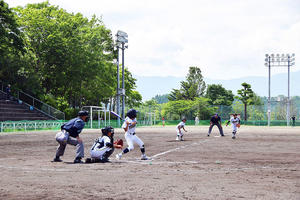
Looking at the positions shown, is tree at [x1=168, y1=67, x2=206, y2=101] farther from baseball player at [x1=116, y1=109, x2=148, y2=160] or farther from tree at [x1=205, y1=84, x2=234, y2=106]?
baseball player at [x1=116, y1=109, x2=148, y2=160]

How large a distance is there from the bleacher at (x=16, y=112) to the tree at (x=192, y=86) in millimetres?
69586

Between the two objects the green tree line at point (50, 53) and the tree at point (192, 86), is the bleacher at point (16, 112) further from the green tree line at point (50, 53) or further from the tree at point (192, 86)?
the tree at point (192, 86)

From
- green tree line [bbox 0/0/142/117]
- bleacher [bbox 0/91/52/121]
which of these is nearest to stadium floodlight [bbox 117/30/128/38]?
green tree line [bbox 0/0/142/117]

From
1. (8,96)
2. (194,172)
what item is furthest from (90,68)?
(194,172)

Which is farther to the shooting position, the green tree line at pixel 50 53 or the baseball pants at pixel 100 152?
the green tree line at pixel 50 53

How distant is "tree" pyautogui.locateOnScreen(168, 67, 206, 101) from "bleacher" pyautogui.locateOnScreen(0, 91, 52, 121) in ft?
228

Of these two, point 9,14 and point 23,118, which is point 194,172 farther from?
point 9,14

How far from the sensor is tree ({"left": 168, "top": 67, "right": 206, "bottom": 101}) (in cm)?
11019

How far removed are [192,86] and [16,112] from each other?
73343 mm

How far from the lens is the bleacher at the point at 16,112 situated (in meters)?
40.1

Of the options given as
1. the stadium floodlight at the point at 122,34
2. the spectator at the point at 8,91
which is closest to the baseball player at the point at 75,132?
the spectator at the point at 8,91

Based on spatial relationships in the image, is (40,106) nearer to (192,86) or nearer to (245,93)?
(245,93)

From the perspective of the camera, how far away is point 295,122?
73750mm

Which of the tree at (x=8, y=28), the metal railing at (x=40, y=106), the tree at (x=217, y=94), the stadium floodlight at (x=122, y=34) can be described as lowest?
the metal railing at (x=40, y=106)
